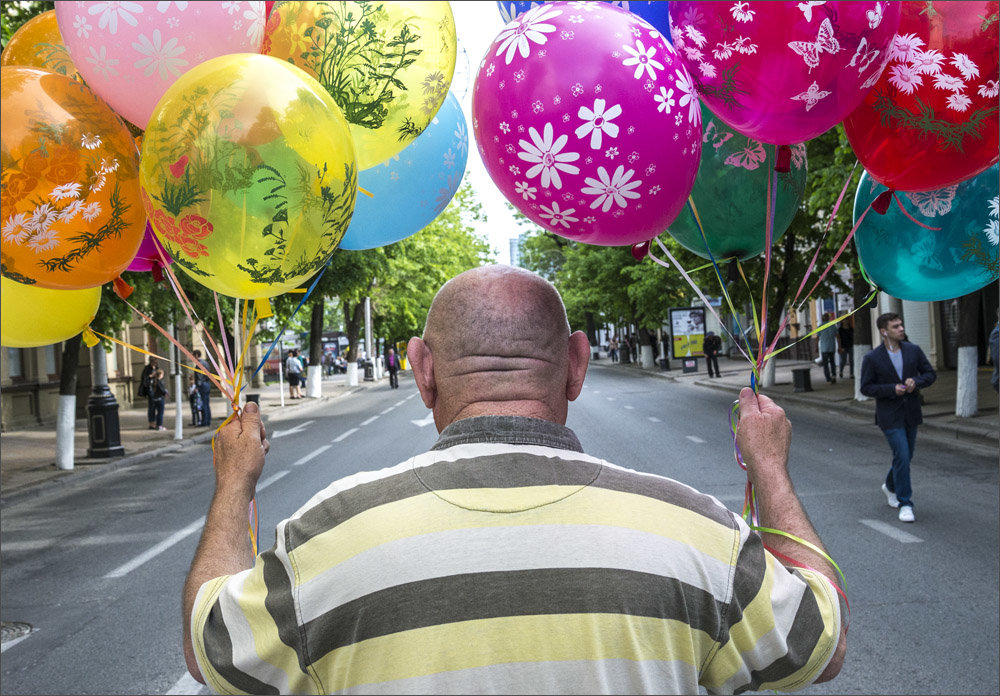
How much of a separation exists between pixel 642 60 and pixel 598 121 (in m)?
0.20

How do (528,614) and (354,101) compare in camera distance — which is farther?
(354,101)

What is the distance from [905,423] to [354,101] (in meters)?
6.95

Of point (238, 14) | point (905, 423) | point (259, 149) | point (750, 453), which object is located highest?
point (238, 14)

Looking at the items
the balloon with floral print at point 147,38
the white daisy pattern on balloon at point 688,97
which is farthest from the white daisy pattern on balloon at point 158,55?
the white daisy pattern on balloon at point 688,97

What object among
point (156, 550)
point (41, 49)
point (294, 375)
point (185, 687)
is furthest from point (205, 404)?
point (41, 49)

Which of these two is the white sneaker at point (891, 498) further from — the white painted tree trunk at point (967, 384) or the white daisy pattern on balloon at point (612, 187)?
the white daisy pattern on balloon at point (612, 187)

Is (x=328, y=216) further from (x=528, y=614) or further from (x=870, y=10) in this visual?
(x=870, y=10)

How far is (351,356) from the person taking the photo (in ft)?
134

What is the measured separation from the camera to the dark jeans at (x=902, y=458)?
25.1 ft

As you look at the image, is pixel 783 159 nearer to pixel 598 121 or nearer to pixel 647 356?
pixel 598 121

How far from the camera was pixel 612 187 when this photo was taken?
225cm

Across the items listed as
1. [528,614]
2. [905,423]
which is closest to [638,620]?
[528,614]

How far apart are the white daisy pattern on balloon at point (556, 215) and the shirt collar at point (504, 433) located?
936mm

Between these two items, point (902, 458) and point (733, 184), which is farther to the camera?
point (902, 458)
